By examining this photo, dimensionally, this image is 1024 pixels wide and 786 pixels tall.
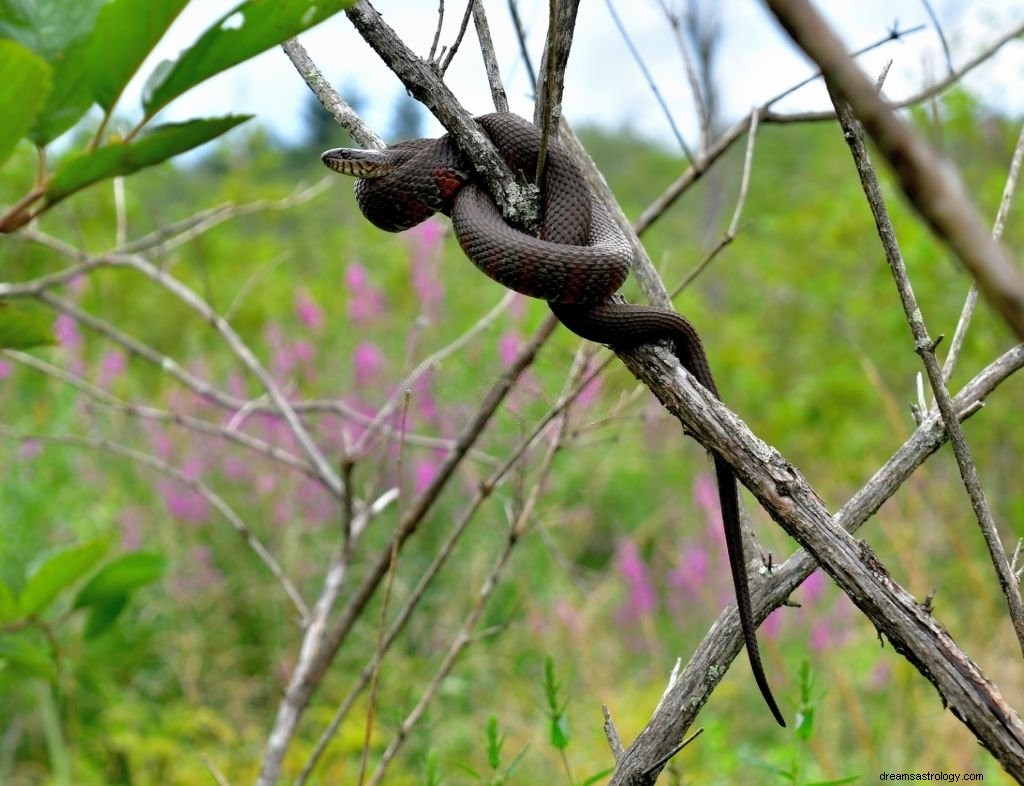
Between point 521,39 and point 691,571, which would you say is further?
point 691,571

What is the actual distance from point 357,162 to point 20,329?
0.77m

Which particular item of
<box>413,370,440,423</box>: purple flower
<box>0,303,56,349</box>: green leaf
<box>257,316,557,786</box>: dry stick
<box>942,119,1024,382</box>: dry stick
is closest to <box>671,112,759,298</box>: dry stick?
<box>257,316,557,786</box>: dry stick

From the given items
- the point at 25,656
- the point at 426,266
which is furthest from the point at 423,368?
the point at 426,266

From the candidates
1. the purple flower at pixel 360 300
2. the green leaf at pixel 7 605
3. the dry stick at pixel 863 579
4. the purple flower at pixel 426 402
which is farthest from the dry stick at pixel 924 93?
the purple flower at pixel 360 300

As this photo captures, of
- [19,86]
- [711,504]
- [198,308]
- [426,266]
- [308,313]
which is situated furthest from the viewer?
[308,313]

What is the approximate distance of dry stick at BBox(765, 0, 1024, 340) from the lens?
397mm

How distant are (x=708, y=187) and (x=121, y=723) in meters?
19.5

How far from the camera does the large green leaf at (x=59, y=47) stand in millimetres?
993

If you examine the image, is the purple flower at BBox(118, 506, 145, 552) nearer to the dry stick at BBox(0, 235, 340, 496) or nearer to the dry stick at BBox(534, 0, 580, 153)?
the dry stick at BBox(0, 235, 340, 496)

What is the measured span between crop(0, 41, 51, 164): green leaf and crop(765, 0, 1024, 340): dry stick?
69 cm

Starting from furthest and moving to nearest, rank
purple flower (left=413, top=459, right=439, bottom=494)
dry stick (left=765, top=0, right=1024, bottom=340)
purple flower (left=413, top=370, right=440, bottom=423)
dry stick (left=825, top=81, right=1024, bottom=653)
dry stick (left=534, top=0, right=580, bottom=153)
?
purple flower (left=413, top=370, right=440, bottom=423)
purple flower (left=413, top=459, right=439, bottom=494)
dry stick (left=534, top=0, right=580, bottom=153)
dry stick (left=825, top=81, right=1024, bottom=653)
dry stick (left=765, top=0, right=1024, bottom=340)

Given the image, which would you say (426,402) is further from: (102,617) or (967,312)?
(967,312)

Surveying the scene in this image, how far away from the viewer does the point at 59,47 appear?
100 centimetres

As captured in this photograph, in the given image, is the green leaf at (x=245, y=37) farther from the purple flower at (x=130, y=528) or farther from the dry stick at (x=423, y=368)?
the purple flower at (x=130, y=528)
